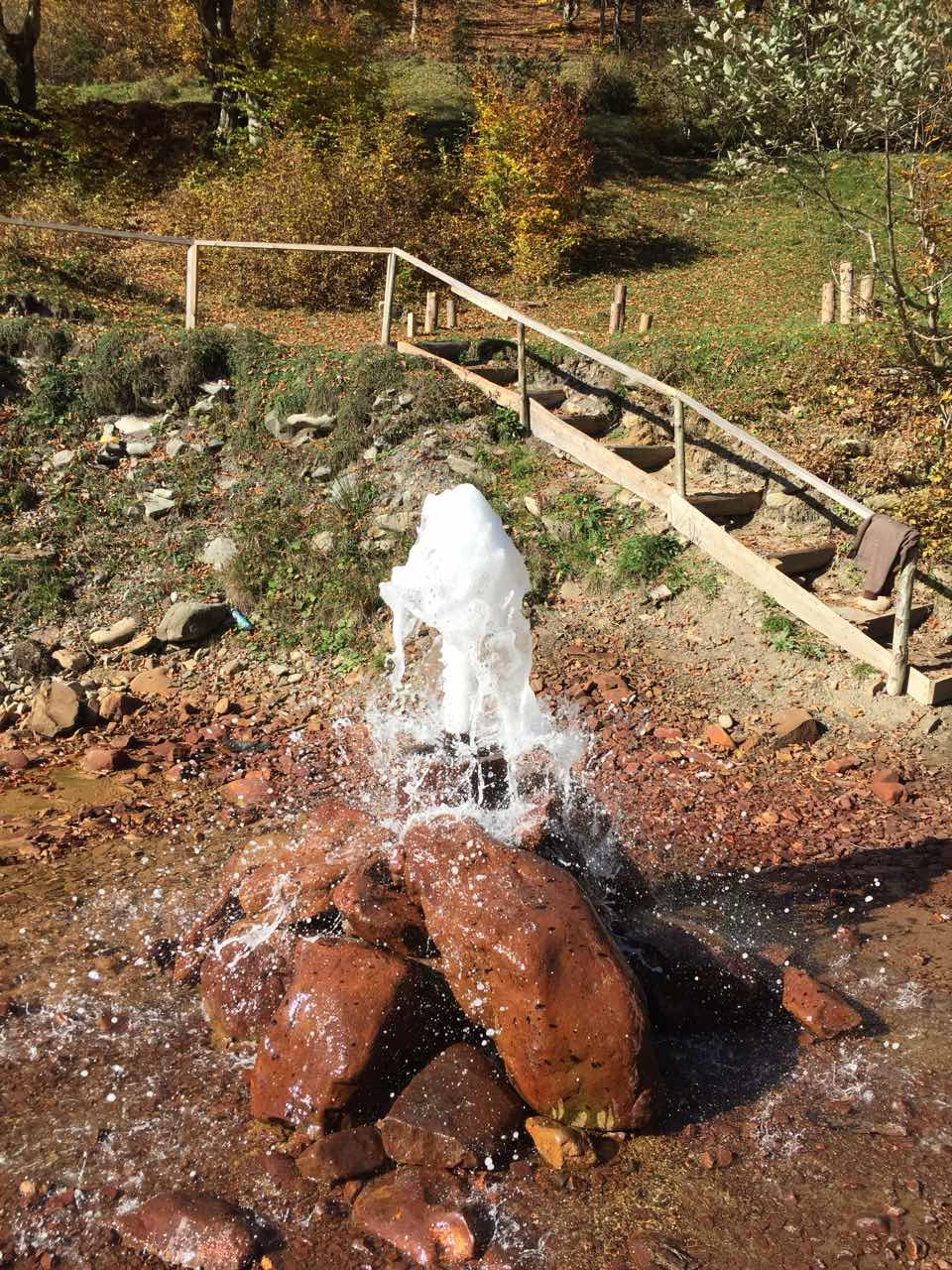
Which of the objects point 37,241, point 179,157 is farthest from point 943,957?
point 179,157

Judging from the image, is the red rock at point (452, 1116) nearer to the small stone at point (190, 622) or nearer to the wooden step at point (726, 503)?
the small stone at point (190, 622)

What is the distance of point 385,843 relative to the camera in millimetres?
4797

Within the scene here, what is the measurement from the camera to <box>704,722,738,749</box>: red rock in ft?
23.1

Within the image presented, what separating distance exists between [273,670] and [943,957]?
5578 millimetres

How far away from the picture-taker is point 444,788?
539 centimetres

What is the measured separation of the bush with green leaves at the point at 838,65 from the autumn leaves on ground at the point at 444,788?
70 millimetres

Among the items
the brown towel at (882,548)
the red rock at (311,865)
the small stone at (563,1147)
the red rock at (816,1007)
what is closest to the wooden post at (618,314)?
the brown towel at (882,548)

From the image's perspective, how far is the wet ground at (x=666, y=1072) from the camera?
3531mm

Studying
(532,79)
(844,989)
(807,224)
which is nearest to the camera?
(844,989)

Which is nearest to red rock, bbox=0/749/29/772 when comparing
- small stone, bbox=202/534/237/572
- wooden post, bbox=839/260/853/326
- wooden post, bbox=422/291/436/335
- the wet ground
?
the wet ground

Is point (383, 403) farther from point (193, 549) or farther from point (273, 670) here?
point (273, 670)

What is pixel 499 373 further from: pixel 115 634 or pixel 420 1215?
Answer: pixel 420 1215

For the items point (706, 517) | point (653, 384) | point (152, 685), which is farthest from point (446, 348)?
point (152, 685)

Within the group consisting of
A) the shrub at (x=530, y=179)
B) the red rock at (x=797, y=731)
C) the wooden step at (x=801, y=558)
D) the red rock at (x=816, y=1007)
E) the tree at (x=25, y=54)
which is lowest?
the red rock at (x=816, y=1007)
